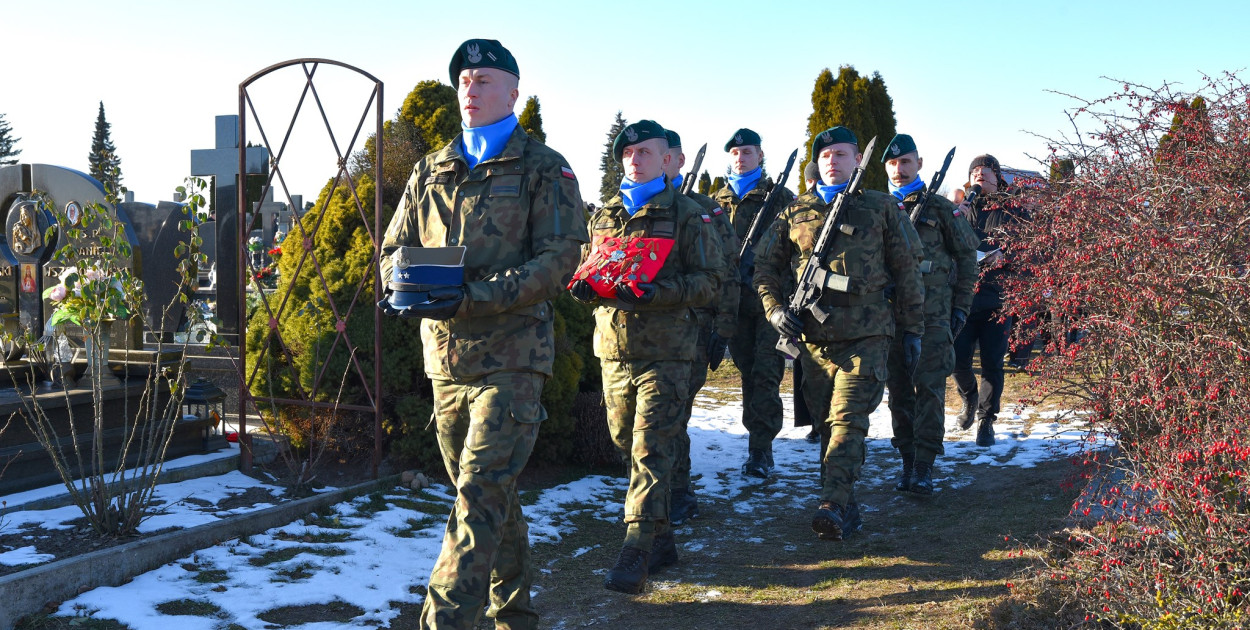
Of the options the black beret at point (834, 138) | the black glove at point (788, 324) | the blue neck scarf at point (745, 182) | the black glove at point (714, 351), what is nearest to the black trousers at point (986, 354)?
the blue neck scarf at point (745, 182)

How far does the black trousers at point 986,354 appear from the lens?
8.28 metres

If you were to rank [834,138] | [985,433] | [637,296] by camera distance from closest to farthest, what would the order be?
[637,296] → [834,138] → [985,433]

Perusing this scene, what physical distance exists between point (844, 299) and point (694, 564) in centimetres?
165

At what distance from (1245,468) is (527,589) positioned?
8.01ft

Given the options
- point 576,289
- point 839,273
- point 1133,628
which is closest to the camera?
point 1133,628

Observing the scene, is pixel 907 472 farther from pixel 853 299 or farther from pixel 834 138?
pixel 834 138

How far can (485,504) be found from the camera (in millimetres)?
3297

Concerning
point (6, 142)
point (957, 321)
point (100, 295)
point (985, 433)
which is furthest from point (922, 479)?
point (6, 142)

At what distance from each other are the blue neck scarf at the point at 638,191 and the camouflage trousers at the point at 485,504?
1.71 meters

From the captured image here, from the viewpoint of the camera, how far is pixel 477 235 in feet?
11.6

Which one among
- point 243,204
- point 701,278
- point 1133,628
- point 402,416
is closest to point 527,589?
point 701,278

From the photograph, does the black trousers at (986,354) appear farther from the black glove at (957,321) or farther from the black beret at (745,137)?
the black beret at (745,137)

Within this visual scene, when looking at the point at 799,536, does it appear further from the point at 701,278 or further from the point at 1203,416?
the point at 1203,416

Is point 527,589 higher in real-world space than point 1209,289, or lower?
lower
